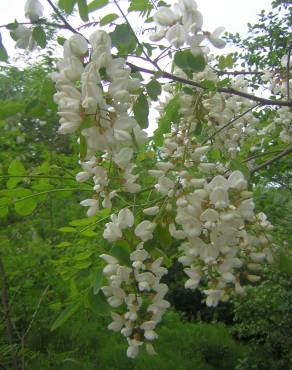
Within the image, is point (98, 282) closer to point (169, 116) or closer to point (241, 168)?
point (241, 168)

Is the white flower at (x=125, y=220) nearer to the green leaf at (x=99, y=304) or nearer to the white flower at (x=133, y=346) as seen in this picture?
the green leaf at (x=99, y=304)

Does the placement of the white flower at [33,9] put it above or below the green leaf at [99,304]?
above

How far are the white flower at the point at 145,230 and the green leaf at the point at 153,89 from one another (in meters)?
0.30

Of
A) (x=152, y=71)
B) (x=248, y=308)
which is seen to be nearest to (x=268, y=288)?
(x=248, y=308)

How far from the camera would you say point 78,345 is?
13.7ft

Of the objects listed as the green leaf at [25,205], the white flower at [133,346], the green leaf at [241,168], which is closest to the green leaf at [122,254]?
the white flower at [133,346]

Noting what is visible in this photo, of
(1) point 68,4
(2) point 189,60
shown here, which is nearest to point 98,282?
(2) point 189,60

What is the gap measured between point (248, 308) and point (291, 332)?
0.42m

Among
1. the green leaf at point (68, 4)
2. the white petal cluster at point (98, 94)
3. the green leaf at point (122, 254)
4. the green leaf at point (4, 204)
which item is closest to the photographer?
the white petal cluster at point (98, 94)

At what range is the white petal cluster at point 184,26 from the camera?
46.4 inches

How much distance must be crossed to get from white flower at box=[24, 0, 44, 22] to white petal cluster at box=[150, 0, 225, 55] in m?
0.29

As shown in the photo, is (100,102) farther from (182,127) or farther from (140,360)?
(140,360)

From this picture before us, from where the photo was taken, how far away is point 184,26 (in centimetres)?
121

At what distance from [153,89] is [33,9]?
0.36 metres
